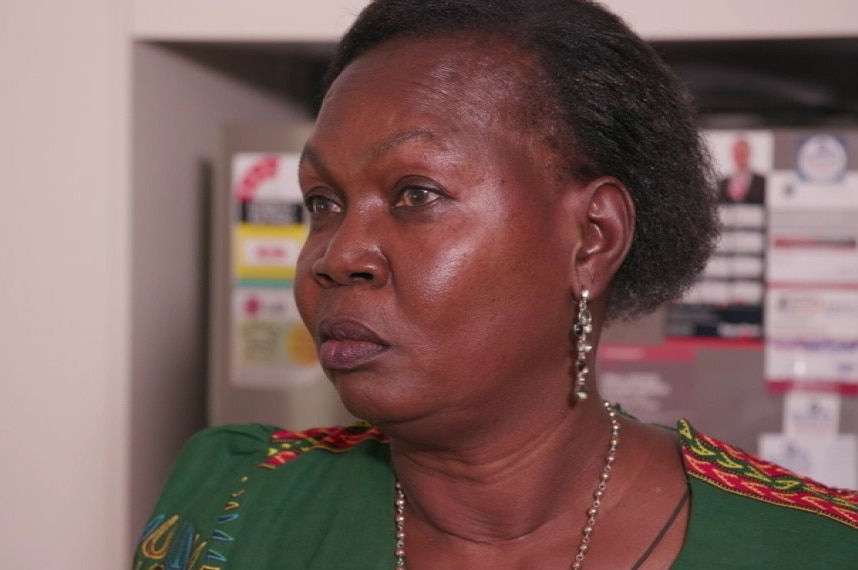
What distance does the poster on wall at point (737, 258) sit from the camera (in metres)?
1.76

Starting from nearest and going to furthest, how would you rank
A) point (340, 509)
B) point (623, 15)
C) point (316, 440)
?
point (340, 509)
point (316, 440)
point (623, 15)

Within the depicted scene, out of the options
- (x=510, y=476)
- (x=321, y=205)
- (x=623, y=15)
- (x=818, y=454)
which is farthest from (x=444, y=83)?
(x=818, y=454)

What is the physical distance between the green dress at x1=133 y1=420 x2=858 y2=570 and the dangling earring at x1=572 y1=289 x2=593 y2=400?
0.50 ft

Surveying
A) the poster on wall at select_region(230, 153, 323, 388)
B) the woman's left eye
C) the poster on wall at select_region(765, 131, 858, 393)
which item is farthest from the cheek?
the poster on wall at select_region(765, 131, 858, 393)

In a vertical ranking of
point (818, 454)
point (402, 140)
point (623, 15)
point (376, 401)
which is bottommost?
point (818, 454)

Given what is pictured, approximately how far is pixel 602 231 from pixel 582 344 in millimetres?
118

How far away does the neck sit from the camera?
1154mm

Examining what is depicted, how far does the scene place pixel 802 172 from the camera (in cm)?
175

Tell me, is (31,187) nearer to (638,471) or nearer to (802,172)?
(638,471)

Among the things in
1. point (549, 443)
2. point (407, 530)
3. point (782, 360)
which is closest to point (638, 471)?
point (549, 443)

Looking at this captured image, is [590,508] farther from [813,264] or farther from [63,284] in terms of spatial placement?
[63,284]

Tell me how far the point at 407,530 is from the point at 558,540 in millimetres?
170

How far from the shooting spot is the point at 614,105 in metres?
1.16

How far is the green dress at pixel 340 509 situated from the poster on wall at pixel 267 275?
1.49 ft
